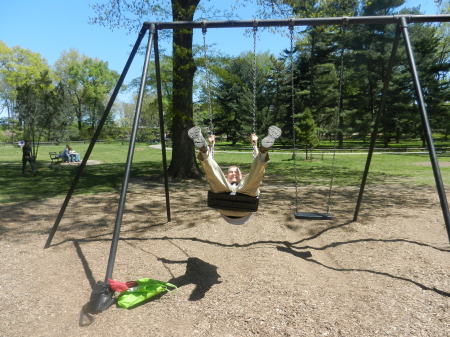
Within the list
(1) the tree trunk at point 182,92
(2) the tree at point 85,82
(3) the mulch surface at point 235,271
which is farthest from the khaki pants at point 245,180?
(2) the tree at point 85,82

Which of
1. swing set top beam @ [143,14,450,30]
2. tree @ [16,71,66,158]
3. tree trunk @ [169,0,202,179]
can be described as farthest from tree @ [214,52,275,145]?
swing set top beam @ [143,14,450,30]

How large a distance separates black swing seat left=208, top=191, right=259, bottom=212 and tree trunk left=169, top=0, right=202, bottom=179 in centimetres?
618

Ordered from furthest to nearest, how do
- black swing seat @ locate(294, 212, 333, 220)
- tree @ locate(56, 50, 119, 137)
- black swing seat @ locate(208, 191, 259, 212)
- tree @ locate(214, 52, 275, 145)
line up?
tree @ locate(56, 50, 119, 137)
tree @ locate(214, 52, 275, 145)
black swing seat @ locate(294, 212, 333, 220)
black swing seat @ locate(208, 191, 259, 212)

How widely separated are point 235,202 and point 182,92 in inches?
255

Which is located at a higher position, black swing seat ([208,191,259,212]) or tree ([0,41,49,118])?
tree ([0,41,49,118])

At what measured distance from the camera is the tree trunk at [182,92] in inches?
360

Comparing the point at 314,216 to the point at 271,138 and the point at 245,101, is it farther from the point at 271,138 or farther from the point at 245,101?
the point at 245,101

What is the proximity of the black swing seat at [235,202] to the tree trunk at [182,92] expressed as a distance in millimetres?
6177

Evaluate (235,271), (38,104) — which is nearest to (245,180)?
(235,271)

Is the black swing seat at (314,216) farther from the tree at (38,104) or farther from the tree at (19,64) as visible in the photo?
the tree at (19,64)

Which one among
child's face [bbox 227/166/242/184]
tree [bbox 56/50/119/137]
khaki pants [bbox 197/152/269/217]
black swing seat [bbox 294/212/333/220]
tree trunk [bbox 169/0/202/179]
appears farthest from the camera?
tree [bbox 56/50/119/137]

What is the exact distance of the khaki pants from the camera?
3445 mm

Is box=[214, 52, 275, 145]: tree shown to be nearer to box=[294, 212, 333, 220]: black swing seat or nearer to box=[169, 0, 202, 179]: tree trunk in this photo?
box=[169, 0, 202, 179]: tree trunk

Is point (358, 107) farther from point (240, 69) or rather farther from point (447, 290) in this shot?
point (447, 290)
